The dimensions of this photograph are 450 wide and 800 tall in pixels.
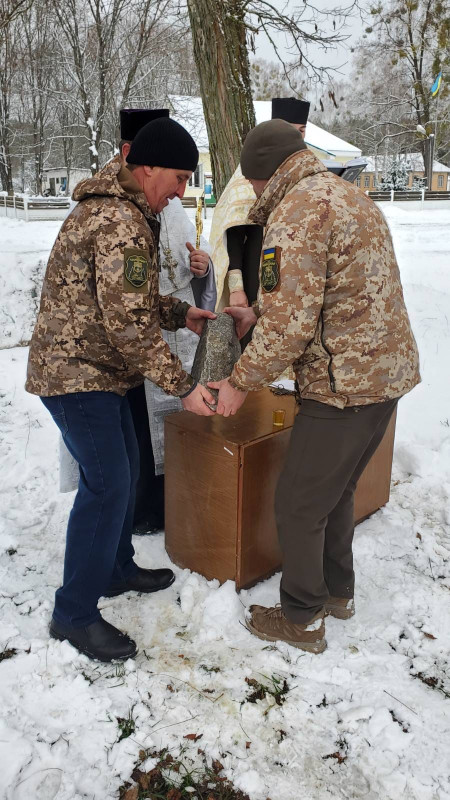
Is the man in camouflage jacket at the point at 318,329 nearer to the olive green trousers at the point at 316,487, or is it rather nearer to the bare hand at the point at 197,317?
the olive green trousers at the point at 316,487

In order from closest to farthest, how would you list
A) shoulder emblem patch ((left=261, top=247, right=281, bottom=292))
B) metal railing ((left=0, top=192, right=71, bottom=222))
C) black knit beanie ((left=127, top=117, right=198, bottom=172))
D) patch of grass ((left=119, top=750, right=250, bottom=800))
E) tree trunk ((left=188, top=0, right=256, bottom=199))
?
patch of grass ((left=119, top=750, right=250, bottom=800)) → shoulder emblem patch ((left=261, top=247, right=281, bottom=292)) → black knit beanie ((left=127, top=117, right=198, bottom=172)) → tree trunk ((left=188, top=0, right=256, bottom=199)) → metal railing ((left=0, top=192, right=71, bottom=222))

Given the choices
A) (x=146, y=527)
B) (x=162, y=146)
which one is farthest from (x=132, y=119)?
(x=146, y=527)

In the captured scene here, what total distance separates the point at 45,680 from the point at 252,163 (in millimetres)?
2041

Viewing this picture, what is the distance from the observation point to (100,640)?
2.51 m

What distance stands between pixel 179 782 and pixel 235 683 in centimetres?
46

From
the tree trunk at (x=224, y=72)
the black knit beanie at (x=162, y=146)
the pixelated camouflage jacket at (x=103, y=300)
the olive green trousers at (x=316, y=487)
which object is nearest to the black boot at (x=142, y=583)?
the olive green trousers at (x=316, y=487)

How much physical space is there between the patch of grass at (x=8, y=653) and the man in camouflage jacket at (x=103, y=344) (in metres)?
0.16

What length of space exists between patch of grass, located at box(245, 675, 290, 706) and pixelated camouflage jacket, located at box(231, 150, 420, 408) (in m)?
1.09

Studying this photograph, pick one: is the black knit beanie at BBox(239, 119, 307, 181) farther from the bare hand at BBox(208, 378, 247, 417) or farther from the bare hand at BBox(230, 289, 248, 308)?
the bare hand at BBox(230, 289, 248, 308)

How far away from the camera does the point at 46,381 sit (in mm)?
2285

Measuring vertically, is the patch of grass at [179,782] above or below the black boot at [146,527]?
below

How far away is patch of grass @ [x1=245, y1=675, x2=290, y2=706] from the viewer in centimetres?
234

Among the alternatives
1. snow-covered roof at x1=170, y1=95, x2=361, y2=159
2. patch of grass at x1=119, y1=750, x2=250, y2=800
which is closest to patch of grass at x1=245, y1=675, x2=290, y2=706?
patch of grass at x1=119, y1=750, x2=250, y2=800

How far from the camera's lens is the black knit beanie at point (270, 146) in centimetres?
220
